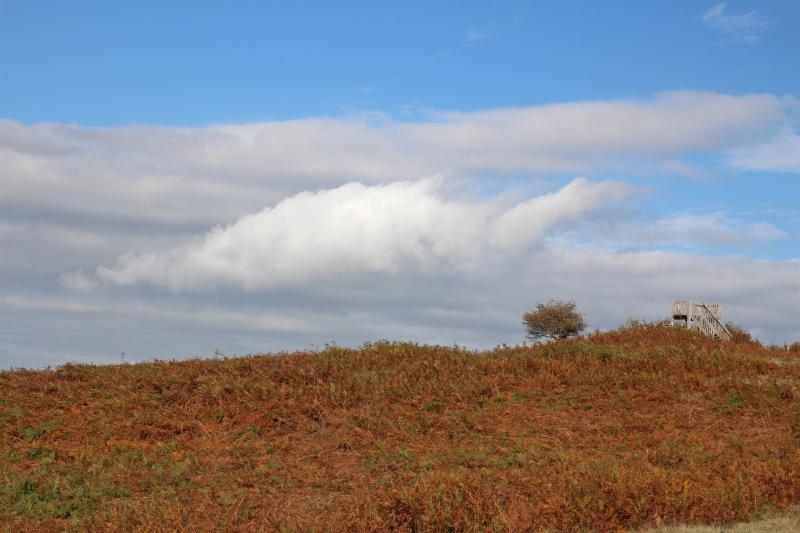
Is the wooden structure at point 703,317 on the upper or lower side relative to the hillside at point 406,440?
upper

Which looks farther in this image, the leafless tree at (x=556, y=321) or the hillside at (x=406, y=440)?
the leafless tree at (x=556, y=321)

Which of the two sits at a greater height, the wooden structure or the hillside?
the wooden structure

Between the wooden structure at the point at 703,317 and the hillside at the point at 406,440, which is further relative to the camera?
the wooden structure at the point at 703,317

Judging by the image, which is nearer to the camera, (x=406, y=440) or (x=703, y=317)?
(x=406, y=440)

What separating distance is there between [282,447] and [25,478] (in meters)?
5.43

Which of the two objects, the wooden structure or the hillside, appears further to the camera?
the wooden structure

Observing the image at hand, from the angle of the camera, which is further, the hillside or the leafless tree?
the leafless tree

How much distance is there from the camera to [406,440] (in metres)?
17.9

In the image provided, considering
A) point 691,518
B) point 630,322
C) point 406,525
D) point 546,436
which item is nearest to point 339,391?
point 546,436

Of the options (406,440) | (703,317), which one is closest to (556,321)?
(703,317)

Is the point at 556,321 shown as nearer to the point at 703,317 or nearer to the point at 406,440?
the point at 703,317

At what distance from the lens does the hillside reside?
11953 mm

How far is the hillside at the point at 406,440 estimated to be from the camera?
1195 centimetres

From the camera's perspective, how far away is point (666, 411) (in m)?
19.5
